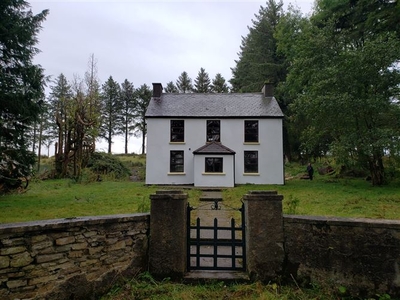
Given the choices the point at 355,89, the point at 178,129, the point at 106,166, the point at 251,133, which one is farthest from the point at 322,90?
the point at 106,166

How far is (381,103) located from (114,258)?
14.9 metres

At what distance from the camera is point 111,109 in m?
44.4

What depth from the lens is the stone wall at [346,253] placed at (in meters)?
3.69

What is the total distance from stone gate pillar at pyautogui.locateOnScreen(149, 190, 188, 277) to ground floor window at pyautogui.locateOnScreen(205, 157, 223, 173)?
1387cm

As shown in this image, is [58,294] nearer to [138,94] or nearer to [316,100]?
[316,100]

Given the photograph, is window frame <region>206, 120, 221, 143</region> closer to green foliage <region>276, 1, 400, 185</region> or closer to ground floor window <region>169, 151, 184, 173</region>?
ground floor window <region>169, 151, 184, 173</region>

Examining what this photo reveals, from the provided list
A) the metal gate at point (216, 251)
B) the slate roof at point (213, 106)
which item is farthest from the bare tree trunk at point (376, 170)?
the metal gate at point (216, 251)

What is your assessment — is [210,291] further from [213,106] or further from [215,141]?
[213,106]

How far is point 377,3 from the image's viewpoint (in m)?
16.4

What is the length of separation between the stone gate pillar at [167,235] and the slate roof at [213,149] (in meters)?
13.7

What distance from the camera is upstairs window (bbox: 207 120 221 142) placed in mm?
19641

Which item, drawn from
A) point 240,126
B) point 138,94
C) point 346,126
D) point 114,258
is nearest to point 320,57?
point 346,126

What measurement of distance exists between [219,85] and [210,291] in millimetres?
43234

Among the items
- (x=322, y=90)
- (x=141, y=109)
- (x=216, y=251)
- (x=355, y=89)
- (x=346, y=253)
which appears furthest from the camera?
(x=141, y=109)
